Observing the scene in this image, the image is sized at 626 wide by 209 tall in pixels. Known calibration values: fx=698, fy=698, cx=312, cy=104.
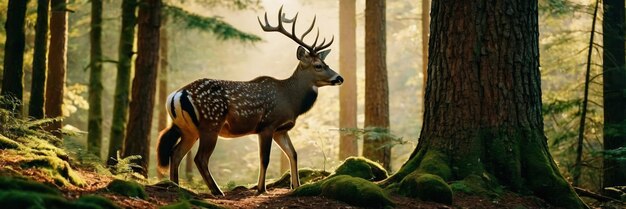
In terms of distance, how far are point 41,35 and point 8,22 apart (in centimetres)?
91

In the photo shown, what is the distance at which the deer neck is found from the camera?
10023mm

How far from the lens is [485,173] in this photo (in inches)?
314

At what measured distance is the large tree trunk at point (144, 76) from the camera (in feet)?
43.8

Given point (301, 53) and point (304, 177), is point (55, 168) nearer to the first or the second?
point (301, 53)

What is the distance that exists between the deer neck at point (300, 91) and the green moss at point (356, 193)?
2762 millimetres

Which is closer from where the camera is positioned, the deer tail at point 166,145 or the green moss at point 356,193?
the green moss at point 356,193

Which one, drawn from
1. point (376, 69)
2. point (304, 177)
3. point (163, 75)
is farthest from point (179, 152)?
point (163, 75)

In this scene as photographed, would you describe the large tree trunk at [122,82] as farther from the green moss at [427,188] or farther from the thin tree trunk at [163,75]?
the green moss at [427,188]

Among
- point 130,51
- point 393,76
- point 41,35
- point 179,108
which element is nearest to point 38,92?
point 41,35

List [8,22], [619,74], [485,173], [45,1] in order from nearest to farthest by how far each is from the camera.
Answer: [485,173], [8,22], [45,1], [619,74]

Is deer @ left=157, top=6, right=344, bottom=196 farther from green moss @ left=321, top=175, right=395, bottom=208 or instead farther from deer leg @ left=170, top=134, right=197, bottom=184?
green moss @ left=321, top=175, right=395, bottom=208

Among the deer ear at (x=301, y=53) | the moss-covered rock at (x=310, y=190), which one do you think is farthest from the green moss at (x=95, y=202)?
the deer ear at (x=301, y=53)

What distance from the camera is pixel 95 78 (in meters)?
16.6

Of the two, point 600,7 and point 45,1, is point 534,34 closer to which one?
point 600,7
